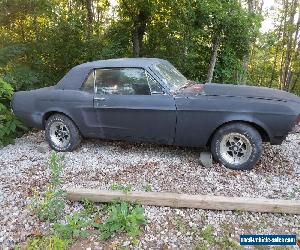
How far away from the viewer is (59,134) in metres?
6.47

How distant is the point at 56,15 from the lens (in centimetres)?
939

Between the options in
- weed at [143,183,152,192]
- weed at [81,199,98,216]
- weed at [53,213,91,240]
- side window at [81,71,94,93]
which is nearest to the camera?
weed at [53,213,91,240]

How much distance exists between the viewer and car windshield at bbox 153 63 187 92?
5.69m

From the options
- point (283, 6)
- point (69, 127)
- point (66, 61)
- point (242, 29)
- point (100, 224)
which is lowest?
point (100, 224)

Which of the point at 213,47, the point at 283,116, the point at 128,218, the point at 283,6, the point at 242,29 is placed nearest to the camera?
the point at 128,218

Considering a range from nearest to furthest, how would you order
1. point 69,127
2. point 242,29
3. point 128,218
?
point 128,218 < point 69,127 < point 242,29

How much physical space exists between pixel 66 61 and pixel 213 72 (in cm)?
494

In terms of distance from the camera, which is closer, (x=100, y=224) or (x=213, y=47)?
(x=100, y=224)

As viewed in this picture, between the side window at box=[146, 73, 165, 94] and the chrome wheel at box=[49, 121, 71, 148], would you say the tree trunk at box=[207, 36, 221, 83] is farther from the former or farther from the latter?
the chrome wheel at box=[49, 121, 71, 148]

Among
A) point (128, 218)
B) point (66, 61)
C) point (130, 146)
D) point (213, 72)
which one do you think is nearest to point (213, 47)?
point (213, 72)

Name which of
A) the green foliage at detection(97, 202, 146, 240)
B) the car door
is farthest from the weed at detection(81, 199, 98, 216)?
the car door

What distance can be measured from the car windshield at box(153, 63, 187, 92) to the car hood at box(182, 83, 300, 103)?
187 millimetres

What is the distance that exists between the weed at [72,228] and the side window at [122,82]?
2.44 metres

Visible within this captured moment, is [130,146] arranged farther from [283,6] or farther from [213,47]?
[283,6]
